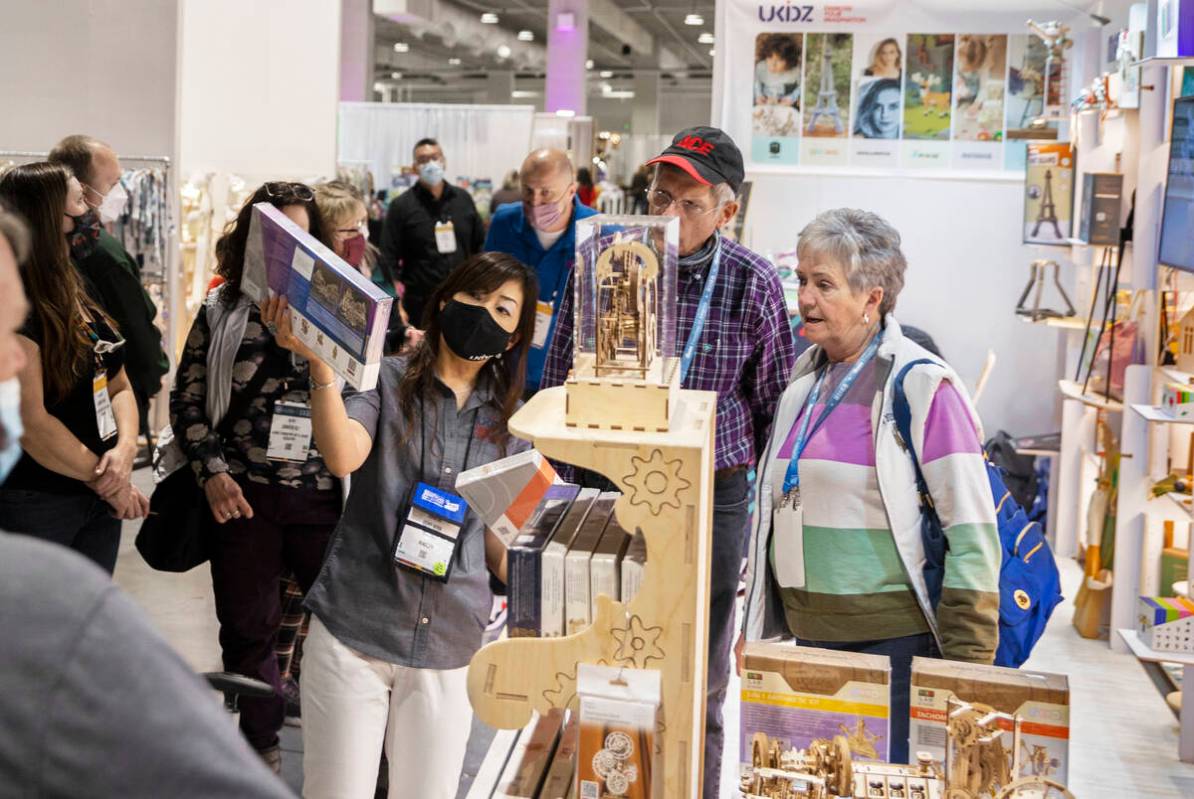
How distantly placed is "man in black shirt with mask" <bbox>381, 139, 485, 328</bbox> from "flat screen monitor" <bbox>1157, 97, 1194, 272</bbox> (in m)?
4.24

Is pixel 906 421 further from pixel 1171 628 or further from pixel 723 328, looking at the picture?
pixel 1171 628

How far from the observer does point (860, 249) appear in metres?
2.39

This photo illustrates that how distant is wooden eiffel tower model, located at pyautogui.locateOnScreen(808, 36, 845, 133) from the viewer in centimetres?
736

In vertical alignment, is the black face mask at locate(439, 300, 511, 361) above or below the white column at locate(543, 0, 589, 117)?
below

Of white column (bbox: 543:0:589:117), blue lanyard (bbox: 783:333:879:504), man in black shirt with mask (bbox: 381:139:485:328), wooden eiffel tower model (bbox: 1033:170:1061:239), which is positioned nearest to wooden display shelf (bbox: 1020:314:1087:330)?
wooden eiffel tower model (bbox: 1033:170:1061:239)

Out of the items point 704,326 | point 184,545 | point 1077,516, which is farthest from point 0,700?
point 1077,516

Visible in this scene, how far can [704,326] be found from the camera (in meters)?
2.74

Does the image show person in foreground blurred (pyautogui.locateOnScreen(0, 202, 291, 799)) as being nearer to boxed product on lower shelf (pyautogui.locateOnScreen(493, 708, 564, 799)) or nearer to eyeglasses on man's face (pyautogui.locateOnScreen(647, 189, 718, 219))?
boxed product on lower shelf (pyautogui.locateOnScreen(493, 708, 564, 799))

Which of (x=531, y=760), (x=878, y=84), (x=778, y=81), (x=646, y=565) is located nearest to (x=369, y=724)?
(x=531, y=760)

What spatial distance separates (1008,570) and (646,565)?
1011 mm

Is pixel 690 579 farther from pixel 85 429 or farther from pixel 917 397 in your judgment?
pixel 85 429

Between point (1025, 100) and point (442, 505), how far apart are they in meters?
6.01

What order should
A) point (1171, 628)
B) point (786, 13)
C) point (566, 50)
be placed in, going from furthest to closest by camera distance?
point (566, 50), point (786, 13), point (1171, 628)

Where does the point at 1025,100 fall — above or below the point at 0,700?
above
